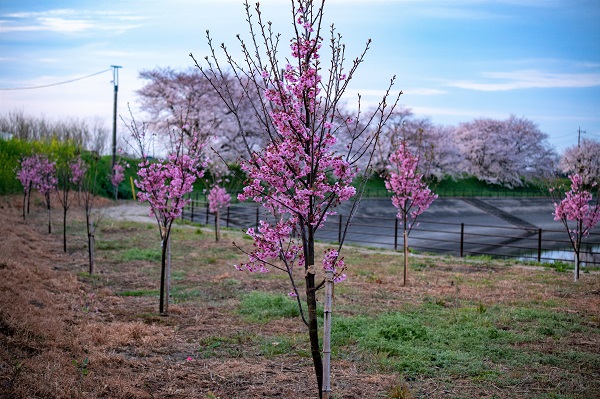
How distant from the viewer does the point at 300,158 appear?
513cm

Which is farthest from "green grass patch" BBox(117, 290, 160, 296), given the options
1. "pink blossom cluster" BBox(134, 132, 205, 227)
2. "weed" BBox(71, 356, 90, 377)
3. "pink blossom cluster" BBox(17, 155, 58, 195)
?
"pink blossom cluster" BBox(17, 155, 58, 195)

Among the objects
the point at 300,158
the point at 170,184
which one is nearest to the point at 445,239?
the point at 170,184

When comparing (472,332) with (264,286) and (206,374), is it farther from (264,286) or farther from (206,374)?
(264,286)

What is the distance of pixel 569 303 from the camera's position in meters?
10.8

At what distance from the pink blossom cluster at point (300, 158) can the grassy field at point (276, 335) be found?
2.11m

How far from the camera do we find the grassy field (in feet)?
19.8

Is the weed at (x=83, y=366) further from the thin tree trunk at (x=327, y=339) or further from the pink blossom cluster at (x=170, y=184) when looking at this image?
the pink blossom cluster at (x=170, y=184)

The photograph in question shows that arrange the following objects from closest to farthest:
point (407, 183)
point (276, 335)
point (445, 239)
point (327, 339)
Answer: point (327, 339) → point (276, 335) → point (407, 183) → point (445, 239)

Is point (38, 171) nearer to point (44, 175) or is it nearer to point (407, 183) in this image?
point (44, 175)

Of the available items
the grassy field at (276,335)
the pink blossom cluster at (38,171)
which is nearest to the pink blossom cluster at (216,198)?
the pink blossom cluster at (38,171)

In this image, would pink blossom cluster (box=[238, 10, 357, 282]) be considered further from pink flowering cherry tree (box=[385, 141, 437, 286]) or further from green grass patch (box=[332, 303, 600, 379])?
pink flowering cherry tree (box=[385, 141, 437, 286])

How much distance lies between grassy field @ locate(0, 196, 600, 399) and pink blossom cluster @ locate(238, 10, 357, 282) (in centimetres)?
211

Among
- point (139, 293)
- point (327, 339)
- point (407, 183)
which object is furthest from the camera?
point (407, 183)

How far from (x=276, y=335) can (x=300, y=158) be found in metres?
3.99
